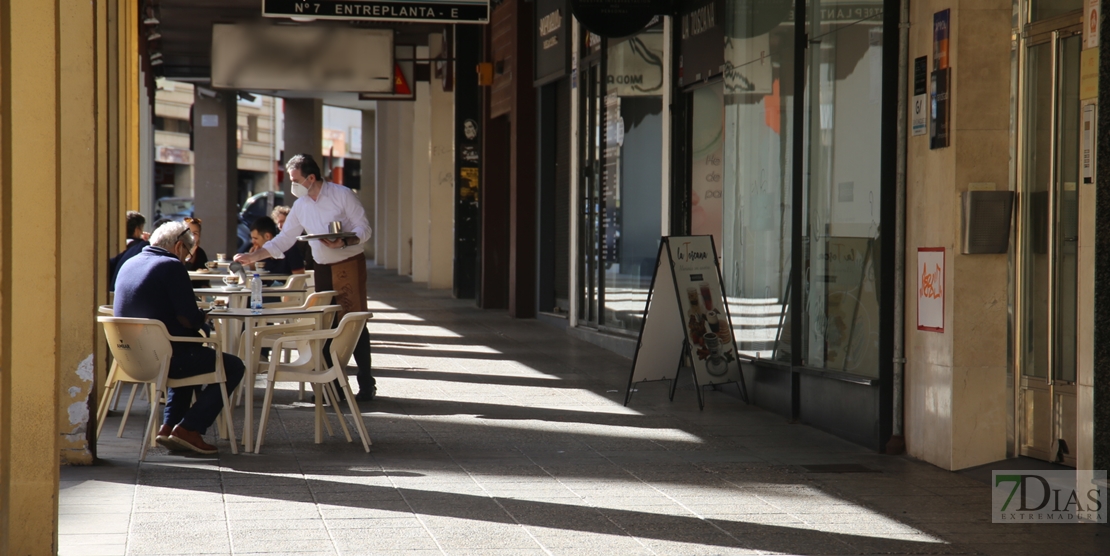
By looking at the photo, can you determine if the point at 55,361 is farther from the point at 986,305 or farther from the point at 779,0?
the point at 779,0


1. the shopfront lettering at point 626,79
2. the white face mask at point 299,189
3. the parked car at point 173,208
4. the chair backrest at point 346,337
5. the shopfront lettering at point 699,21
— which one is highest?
the shopfront lettering at point 699,21

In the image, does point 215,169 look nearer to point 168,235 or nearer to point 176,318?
point 168,235

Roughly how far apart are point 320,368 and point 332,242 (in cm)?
185

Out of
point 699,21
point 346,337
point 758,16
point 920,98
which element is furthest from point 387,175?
point 920,98

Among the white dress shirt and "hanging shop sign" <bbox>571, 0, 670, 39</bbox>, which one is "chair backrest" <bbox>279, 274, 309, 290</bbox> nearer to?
the white dress shirt

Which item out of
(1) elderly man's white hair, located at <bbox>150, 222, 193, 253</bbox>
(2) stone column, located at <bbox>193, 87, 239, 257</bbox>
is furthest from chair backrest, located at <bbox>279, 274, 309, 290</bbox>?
(2) stone column, located at <bbox>193, 87, 239, 257</bbox>

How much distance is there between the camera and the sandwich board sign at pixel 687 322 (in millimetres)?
7934

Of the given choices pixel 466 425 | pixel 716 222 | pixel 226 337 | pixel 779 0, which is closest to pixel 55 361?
pixel 466 425

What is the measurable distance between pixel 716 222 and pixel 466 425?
304 cm

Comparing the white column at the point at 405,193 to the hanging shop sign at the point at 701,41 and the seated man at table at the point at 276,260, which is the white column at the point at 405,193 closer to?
the seated man at table at the point at 276,260

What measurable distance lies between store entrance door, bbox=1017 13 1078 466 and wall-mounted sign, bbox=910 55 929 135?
18.3 inches

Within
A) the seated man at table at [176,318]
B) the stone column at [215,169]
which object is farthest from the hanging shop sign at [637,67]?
the stone column at [215,169]

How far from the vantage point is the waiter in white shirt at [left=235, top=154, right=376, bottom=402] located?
8.17 meters

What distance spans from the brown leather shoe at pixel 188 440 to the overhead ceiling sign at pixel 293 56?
350 inches
